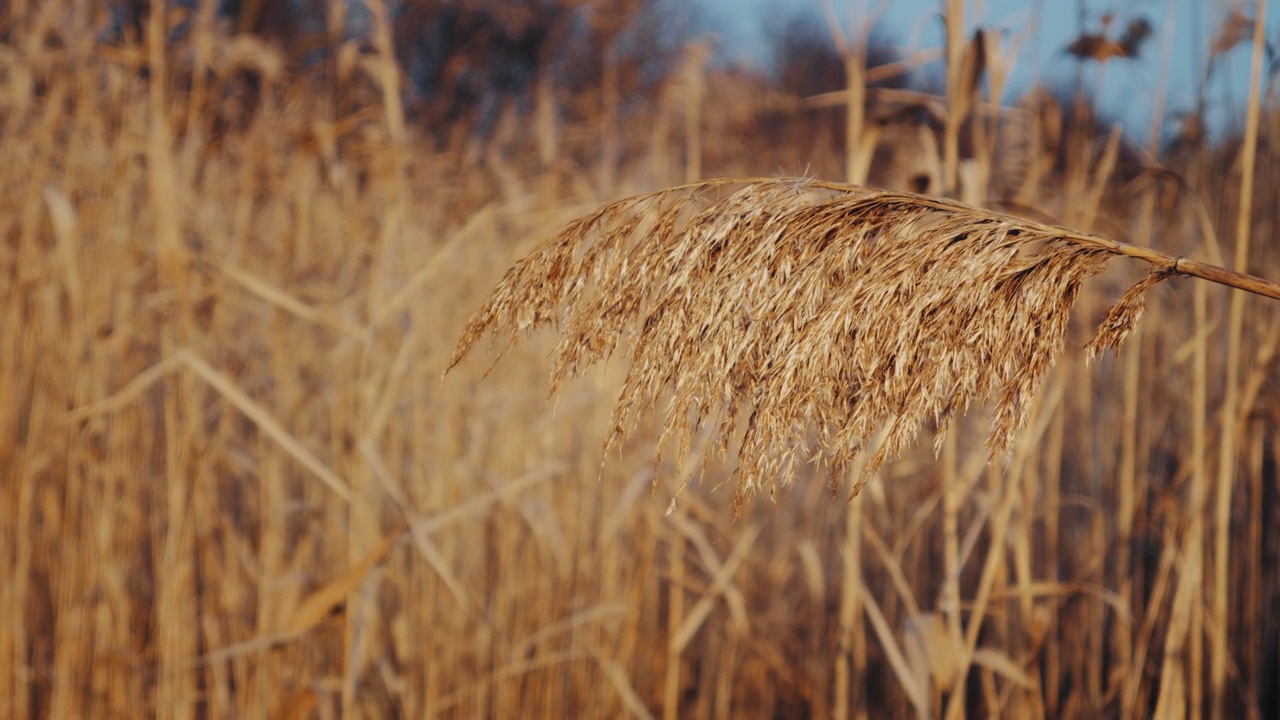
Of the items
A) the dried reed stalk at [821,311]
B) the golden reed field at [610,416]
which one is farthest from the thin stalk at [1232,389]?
the dried reed stalk at [821,311]

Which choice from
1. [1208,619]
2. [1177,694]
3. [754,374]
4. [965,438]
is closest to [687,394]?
[754,374]

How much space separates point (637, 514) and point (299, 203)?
0.99 metres

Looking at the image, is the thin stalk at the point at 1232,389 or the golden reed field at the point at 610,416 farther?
the thin stalk at the point at 1232,389

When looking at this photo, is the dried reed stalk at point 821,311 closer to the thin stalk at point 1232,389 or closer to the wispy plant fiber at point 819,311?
the wispy plant fiber at point 819,311

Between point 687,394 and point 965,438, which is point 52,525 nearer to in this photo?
point 687,394

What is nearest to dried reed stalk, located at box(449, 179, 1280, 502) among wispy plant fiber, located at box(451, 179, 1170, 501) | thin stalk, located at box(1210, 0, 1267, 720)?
wispy plant fiber, located at box(451, 179, 1170, 501)

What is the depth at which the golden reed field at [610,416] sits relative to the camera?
75 cm

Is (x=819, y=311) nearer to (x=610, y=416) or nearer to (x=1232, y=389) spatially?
(x=610, y=416)

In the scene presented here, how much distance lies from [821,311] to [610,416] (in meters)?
0.23

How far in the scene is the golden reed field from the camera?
0.75 m

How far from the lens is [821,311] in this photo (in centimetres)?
75

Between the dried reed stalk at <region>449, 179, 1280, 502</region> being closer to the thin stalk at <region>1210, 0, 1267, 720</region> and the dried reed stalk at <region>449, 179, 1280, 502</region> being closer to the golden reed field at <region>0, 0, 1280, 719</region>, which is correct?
the golden reed field at <region>0, 0, 1280, 719</region>

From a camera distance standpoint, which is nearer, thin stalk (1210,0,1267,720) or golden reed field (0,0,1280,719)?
golden reed field (0,0,1280,719)

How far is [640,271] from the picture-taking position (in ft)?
2.61
